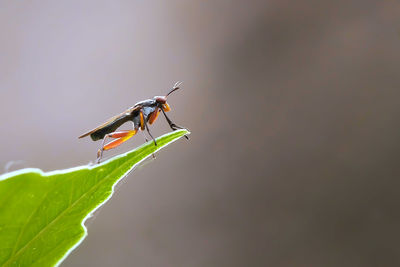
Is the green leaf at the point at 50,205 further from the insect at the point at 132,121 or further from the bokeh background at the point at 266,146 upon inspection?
the bokeh background at the point at 266,146

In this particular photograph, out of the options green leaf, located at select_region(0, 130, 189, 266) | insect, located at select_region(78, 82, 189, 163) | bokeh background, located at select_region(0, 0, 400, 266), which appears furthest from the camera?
bokeh background, located at select_region(0, 0, 400, 266)

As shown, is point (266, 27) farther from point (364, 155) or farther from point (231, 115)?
point (364, 155)

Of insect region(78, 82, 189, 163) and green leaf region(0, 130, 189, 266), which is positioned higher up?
green leaf region(0, 130, 189, 266)

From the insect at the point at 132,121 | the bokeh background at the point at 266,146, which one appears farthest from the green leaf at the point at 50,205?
the bokeh background at the point at 266,146

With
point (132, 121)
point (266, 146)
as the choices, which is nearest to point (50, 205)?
point (132, 121)

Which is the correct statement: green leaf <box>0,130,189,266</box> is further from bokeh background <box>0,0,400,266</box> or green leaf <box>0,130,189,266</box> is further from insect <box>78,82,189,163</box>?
bokeh background <box>0,0,400,266</box>

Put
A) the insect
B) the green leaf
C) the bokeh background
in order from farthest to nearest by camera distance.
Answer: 1. the bokeh background
2. the insect
3. the green leaf

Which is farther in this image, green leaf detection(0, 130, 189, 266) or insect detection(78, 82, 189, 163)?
insect detection(78, 82, 189, 163)

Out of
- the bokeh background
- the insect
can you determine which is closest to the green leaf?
the insect

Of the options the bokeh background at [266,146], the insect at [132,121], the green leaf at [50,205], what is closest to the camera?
the green leaf at [50,205]
